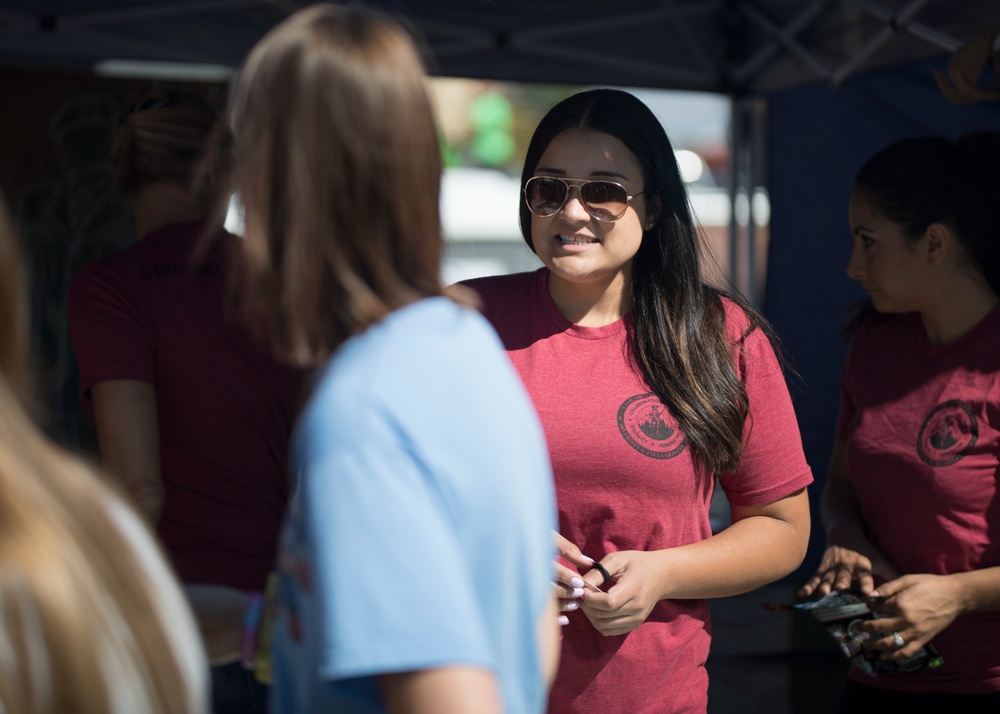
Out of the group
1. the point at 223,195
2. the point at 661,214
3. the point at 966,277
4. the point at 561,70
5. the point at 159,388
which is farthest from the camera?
the point at 561,70

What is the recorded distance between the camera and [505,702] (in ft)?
2.85

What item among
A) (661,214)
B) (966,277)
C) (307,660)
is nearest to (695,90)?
(966,277)

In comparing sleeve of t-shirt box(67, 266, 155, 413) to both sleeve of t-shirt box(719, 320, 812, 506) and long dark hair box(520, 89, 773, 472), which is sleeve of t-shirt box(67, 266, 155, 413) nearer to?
long dark hair box(520, 89, 773, 472)

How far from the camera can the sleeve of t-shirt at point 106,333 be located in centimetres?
165

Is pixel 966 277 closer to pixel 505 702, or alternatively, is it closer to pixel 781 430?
pixel 781 430

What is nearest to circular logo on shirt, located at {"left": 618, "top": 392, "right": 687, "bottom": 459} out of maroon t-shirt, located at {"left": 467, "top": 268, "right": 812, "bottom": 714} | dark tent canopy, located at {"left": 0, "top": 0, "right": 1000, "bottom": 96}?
maroon t-shirt, located at {"left": 467, "top": 268, "right": 812, "bottom": 714}

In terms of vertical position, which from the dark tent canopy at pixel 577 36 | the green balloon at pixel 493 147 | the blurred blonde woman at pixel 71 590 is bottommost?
the blurred blonde woman at pixel 71 590

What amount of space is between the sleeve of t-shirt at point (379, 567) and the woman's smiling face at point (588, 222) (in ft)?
3.38

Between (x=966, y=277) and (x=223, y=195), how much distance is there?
5.66 ft

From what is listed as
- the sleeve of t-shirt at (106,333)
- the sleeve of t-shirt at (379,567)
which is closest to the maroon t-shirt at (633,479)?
the sleeve of t-shirt at (106,333)

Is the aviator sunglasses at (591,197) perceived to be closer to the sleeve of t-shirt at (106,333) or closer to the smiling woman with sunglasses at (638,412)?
the smiling woman with sunglasses at (638,412)

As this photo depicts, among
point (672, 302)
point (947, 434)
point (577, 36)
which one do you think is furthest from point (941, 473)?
point (577, 36)

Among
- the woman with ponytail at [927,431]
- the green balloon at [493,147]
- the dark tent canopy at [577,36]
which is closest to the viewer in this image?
the woman with ponytail at [927,431]

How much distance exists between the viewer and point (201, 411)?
1.72 meters
